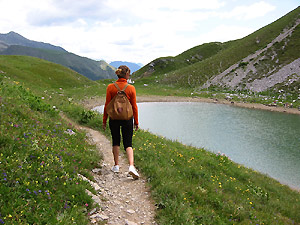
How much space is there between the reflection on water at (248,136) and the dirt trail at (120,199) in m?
12.9

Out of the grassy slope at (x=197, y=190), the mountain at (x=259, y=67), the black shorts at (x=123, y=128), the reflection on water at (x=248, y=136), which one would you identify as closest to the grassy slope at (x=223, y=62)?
the mountain at (x=259, y=67)

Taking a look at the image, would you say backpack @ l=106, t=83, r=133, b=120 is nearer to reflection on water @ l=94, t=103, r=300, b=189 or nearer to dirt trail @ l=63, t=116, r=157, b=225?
dirt trail @ l=63, t=116, r=157, b=225

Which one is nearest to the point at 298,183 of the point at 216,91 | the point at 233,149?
the point at 233,149

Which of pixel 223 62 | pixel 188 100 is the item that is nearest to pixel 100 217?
pixel 188 100

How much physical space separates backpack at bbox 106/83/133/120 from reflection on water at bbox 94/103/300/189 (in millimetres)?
13968

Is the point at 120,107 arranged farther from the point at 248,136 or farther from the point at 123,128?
the point at 248,136

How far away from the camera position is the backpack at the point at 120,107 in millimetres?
7641

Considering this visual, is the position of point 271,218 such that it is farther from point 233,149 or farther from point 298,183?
point 233,149

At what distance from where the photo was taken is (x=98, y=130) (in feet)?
49.8

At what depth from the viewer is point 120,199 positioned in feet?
23.1

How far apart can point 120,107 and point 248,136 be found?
22388mm

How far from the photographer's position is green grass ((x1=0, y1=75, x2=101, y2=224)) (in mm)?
4859

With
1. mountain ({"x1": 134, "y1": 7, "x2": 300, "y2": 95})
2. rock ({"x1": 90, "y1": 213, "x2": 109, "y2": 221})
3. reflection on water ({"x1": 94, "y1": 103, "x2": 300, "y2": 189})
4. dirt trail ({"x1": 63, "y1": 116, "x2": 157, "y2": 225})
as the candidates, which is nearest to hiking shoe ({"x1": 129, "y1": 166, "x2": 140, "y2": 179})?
dirt trail ({"x1": 63, "y1": 116, "x2": 157, "y2": 225})

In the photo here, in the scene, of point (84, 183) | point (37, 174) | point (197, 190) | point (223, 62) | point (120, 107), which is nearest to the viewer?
point (37, 174)
